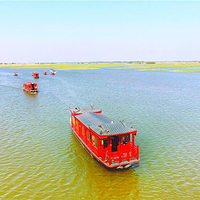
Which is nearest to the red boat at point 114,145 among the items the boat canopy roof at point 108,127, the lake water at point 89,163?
the boat canopy roof at point 108,127

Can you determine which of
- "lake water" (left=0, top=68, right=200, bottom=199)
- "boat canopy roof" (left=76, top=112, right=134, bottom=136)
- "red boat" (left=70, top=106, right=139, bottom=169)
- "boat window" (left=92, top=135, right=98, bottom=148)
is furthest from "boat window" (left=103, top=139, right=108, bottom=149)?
"lake water" (left=0, top=68, right=200, bottom=199)

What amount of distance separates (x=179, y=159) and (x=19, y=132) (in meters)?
20.2

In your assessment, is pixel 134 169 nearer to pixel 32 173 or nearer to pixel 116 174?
pixel 116 174

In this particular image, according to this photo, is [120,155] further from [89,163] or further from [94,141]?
[89,163]

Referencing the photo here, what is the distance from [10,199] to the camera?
1463 centimetres

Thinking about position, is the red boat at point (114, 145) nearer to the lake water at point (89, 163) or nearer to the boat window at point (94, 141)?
the boat window at point (94, 141)

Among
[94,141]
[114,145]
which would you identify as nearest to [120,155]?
[114,145]

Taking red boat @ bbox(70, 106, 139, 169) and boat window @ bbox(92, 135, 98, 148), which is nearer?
red boat @ bbox(70, 106, 139, 169)

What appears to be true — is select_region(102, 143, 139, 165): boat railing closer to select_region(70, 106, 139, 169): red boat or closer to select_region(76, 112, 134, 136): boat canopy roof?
select_region(70, 106, 139, 169): red boat

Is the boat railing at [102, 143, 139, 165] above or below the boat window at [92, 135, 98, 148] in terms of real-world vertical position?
below

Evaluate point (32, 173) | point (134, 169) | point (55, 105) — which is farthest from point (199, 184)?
point (55, 105)

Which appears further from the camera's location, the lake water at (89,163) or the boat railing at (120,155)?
Result: the boat railing at (120,155)

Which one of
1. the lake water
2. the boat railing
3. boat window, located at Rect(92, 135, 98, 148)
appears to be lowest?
the lake water

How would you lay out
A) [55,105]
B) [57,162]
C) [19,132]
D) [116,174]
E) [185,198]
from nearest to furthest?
1. [185,198]
2. [116,174]
3. [57,162]
4. [19,132]
5. [55,105]
